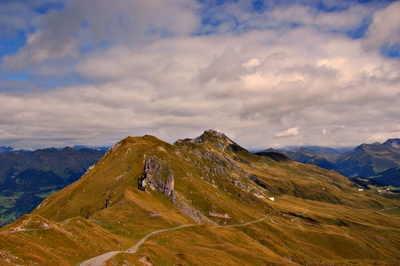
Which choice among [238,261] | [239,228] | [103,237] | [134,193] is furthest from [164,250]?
[239,228]

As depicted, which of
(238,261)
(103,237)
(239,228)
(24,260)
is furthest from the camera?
(239,228)

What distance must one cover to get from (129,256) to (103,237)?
19.4 m

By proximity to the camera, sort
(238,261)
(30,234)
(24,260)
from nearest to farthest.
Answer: (24,260), (30,234), (238,261)

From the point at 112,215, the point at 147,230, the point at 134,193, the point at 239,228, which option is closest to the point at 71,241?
the point at 147,230

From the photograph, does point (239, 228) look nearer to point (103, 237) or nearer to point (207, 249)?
point (207, 249)

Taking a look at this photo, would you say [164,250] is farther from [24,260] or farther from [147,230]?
[24,260]

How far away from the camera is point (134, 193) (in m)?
182

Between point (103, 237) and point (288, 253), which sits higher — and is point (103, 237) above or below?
above

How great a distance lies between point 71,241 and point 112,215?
60.7 meters

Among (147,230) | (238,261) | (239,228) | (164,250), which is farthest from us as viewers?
(239,228)

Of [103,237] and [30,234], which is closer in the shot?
[30,234]

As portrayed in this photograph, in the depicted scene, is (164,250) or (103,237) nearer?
(103,237)

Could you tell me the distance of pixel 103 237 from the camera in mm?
102312

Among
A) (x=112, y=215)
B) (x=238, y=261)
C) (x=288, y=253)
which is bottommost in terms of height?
(x=288, y=253)
